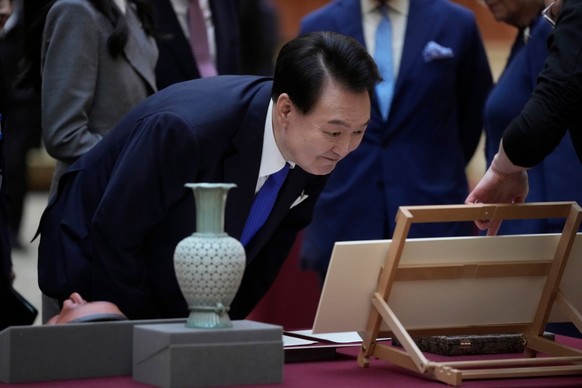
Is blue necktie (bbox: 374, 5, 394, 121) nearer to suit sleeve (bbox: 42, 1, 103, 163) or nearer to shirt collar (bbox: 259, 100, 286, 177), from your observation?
suit sleeve (bbox: 42, 1, 103, 163)

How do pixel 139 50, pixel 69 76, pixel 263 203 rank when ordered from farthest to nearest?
pixel 139 50
pixel 69 76
pixel 263 203

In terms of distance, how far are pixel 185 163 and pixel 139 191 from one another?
0.10 meters

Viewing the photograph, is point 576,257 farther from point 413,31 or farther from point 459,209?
point 413,31

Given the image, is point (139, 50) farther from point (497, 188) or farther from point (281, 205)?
point (497, 188)

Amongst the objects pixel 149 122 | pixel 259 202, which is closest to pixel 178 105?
pixel 149 122

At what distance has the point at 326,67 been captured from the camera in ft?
8.30

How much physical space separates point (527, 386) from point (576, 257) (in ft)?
1.20

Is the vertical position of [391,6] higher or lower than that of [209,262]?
lower

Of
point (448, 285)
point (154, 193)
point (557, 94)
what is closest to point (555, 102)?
point (557, 94)

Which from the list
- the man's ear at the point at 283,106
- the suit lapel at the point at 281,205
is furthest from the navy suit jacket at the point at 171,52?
the man's ear at the point at 283,106

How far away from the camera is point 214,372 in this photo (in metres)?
2.14

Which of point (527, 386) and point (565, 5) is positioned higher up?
point (565, 5)

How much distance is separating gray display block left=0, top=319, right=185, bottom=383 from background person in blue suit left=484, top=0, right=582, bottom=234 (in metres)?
1.44

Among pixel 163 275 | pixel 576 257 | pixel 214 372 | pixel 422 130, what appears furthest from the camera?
pixel 422 130
